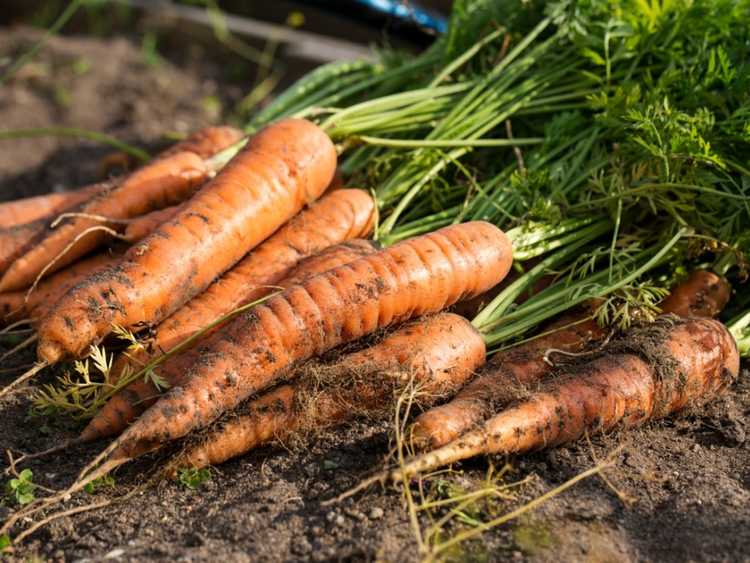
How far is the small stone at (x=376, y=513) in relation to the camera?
234cm

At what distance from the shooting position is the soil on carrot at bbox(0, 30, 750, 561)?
2.26 metres

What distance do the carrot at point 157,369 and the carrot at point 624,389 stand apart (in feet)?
2.77

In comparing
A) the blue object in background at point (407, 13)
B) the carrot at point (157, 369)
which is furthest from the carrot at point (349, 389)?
the blue object in background at point (407, 13)

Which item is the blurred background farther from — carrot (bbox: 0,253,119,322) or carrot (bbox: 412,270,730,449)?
carrot (bbox: 412,270,730,449)

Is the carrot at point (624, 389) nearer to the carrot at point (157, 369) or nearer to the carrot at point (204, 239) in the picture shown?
the carrot at point (157, 369)

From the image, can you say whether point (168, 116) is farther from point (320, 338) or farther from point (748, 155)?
point (748, 155)

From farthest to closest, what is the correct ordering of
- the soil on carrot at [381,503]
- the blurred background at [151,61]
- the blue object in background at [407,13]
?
the blurred background at [151,61], the blue object in background at [407,13], the soil on carrot at [381,503]

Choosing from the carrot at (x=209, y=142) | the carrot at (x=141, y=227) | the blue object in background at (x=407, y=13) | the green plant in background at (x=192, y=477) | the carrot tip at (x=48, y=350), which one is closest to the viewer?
the green plant in background at (x=192, y=477)

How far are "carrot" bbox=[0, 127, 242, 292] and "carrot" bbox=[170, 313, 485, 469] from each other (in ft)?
3.15

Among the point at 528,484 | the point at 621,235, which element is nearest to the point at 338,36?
the point at 621,235

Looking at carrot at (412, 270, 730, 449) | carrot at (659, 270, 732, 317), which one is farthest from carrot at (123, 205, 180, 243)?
carrot at (659, 270, 732, 317)

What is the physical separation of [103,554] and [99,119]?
3600 millimetres

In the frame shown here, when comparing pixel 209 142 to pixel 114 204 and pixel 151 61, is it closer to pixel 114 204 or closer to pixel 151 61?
pixel 114 204

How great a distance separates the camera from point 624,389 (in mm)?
2752
